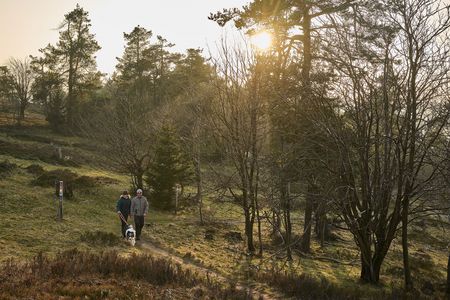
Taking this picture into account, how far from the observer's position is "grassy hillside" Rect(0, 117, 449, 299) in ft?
34.3

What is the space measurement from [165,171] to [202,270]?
481 inches

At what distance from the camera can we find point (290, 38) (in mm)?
17531

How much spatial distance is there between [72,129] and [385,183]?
45.4 m

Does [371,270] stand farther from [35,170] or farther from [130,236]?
[35,170]

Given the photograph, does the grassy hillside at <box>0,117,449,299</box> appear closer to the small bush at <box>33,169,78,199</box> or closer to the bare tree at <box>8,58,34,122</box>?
the small bush at <box>33,169,78,199</box>

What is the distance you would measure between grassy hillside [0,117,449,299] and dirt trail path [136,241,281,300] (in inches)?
10.1

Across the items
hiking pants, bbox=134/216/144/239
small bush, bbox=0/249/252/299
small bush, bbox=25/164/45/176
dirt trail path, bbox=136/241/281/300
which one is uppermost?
small bush, bbox=25/164/45/176

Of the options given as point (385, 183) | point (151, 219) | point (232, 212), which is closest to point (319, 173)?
point (385, 183)

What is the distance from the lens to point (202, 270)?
39.9 ft

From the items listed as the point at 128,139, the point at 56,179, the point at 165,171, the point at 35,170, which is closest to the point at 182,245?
the point at 165,171

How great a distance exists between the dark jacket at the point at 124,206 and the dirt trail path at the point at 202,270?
4.11 ft

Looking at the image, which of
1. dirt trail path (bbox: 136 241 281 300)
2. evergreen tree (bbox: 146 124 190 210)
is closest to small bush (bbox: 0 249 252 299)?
dirt trail path (bbox: 136 241 281 300)

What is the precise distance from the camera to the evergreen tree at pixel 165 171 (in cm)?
2381

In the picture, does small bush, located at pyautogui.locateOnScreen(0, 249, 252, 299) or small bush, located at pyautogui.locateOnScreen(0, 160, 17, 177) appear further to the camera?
small bush, located at pyautogui.locateOnScreen(0, 160, 17, 177)
